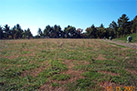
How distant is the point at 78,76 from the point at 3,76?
3379mm

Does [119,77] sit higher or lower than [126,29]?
lower

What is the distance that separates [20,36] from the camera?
66250 millimetres

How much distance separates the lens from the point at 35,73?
14.1 feet

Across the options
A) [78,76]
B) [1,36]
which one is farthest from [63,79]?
[1,36]

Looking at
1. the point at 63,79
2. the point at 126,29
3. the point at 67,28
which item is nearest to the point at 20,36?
the point at 67,28

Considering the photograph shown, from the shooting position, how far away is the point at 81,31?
76.3 meters

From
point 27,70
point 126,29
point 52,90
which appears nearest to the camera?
point 52,90

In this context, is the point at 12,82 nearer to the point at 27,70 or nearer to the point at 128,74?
the point at 27,70

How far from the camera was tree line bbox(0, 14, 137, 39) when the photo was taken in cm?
4269

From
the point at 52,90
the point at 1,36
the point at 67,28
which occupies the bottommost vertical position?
the point at 52,90

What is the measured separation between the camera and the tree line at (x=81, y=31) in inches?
1681

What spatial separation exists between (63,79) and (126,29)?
4902 cm

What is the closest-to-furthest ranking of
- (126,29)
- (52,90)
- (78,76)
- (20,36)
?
(52,90), (78,76), (126,29), (20,36)

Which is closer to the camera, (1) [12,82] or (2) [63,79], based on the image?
(1) [12,82]
